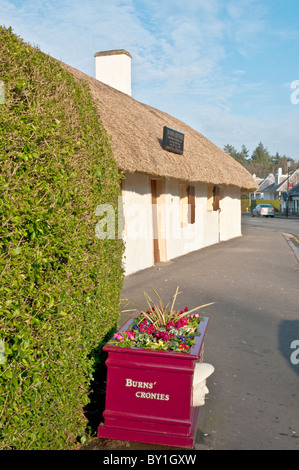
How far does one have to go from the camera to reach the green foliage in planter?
→ 2564 millimetres

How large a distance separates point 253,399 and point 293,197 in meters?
59.7

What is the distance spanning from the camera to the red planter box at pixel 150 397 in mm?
3291

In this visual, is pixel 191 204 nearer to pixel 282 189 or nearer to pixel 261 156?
pixel 282 189

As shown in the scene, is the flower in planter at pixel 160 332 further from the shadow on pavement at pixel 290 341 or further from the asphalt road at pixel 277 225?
the asphalt road at pixel 277 225

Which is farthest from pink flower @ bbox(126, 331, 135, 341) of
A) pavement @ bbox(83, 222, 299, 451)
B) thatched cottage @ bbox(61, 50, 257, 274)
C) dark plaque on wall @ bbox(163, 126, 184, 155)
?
dark plaque on wall @ bbox(163, 126, 184, 155)

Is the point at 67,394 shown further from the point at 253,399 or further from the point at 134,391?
the point at 253,399

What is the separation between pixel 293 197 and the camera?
60.8 m

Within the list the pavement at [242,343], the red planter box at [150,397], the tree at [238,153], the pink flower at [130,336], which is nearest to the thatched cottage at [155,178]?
the pavement at [242,343]

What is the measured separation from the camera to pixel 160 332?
3664 mm

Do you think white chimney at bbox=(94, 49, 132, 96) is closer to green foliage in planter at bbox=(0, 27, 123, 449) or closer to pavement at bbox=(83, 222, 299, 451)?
pavement at bbox=(83, 222, 299, 451)

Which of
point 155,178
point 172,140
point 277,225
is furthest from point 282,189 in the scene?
point 155,178

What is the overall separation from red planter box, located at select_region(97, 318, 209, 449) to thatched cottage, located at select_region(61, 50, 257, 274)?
6.30m
